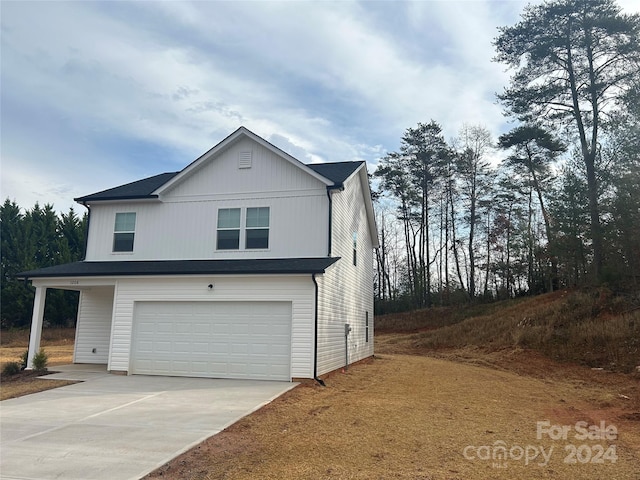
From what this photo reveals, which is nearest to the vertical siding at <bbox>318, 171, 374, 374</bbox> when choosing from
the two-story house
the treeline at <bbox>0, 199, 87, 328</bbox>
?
the two-story house

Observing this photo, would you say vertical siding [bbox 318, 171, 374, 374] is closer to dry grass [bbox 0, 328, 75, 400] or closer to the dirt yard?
the dirt yard

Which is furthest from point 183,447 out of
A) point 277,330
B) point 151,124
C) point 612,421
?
point 151,124

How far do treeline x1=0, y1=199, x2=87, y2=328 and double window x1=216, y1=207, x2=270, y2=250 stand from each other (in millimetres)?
17967

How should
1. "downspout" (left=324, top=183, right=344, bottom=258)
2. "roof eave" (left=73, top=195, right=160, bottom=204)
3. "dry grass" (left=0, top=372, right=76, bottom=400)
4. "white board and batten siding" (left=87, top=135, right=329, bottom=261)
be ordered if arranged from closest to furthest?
1. "dry grass" (left=0, top=372, right=76, bottom=400)
2. "downspout" (left=324, top=183, right=344, bottom=258)
3. "white board and batten siding" (left=87, top=135, right=329, bottom=261)
4. "roof eave" (left=73, top=195, right=160, bottom=204)

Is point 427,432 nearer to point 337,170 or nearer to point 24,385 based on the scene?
point 24,385

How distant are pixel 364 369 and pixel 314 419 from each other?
24.4ft

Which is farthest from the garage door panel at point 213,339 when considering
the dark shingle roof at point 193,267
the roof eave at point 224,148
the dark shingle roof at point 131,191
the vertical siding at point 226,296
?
the roof eave at point 224,148

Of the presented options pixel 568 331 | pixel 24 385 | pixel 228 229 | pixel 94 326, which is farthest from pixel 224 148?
pixel 568 331

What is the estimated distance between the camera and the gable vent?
48.9ft

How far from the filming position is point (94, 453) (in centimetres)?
604

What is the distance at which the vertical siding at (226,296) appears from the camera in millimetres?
11859

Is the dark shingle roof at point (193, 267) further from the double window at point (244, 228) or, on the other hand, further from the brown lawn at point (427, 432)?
the brown lawn at point (427, 432)

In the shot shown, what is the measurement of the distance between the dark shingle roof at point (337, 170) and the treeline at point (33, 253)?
1937cm

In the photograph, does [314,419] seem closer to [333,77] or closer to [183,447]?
[183,447]
